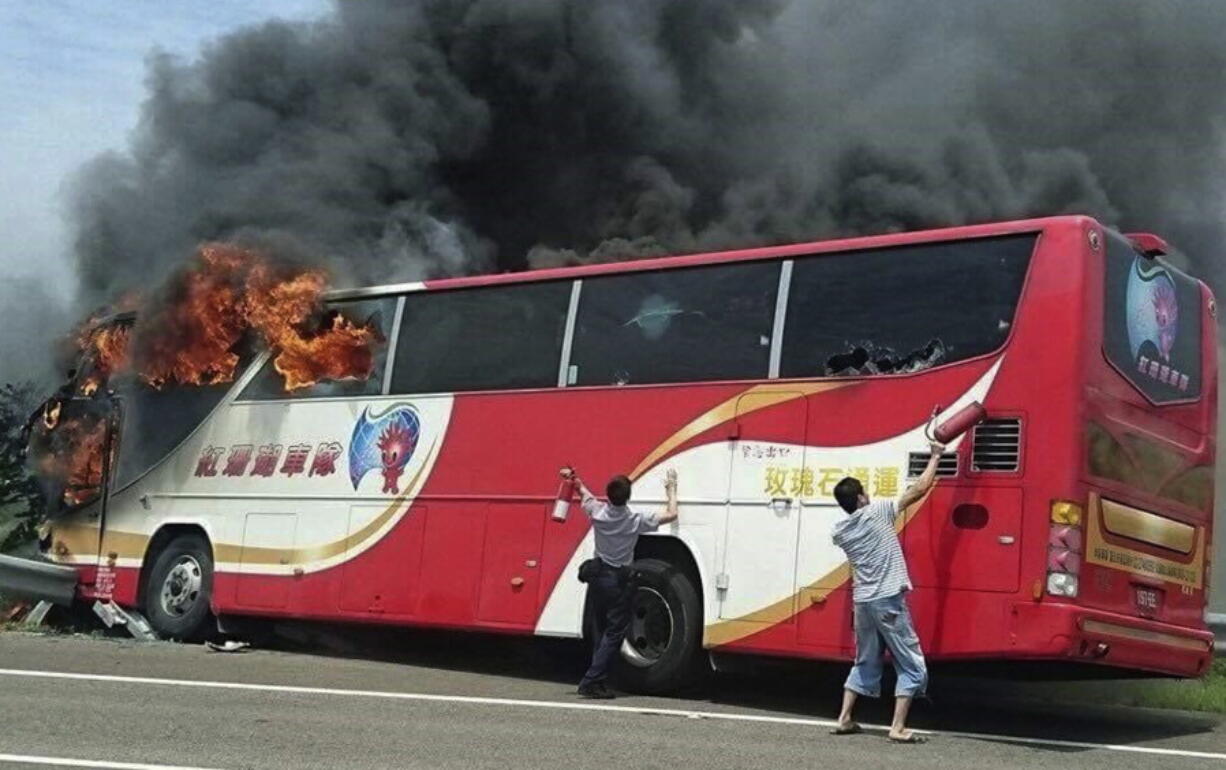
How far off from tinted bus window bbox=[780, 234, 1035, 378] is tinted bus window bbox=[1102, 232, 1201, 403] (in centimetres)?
61

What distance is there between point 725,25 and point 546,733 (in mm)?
15245

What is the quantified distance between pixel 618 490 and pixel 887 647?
2.09 metres

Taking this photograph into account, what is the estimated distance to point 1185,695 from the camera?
10789mm

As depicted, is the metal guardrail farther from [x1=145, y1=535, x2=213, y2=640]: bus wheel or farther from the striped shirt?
[x1=145, y1=535, x2=213, y2=640]: bus wheel

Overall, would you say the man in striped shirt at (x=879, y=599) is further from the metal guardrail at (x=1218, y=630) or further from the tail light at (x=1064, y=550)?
the metal guardrail at (x=1218, y=630)

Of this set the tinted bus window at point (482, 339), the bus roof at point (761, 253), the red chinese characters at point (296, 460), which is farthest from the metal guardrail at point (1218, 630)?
the red chinese characters at point (296, 460)

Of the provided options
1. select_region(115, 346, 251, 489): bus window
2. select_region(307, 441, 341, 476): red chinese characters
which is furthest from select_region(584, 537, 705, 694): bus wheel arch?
select_region(115, 346, 251, 489): bus window

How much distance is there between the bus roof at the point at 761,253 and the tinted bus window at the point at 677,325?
71 mm

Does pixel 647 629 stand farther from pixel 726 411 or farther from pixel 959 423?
pixel 959 423

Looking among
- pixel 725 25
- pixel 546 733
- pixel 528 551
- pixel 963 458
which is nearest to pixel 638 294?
pixel 528 551

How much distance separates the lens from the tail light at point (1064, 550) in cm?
785

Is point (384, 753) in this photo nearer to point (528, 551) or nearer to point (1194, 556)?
point (528, 551)

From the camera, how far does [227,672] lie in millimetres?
10172

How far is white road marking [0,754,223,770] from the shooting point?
6.23 m
